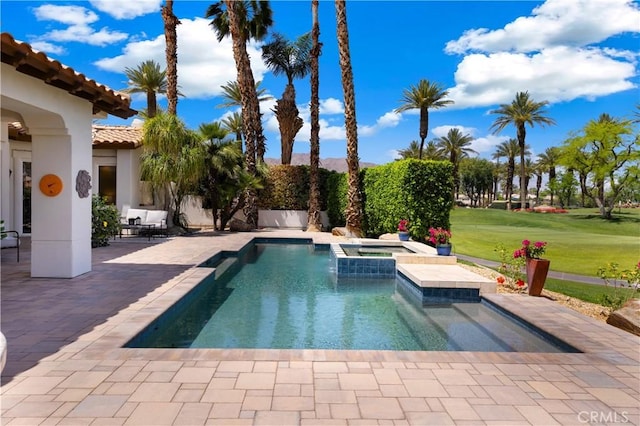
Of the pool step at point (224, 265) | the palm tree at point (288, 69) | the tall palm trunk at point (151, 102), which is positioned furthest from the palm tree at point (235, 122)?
the pool step at point (224, 265)

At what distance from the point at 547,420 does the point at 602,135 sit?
46365mm

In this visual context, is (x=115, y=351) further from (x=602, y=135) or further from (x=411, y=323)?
(x=602, y=135)

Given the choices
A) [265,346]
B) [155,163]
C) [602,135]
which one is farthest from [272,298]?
[602,135]

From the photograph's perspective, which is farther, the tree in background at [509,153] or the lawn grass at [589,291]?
the tree in background at [509,153]

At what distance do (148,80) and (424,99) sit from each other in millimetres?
23226

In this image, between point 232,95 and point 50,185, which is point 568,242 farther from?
point 232,95

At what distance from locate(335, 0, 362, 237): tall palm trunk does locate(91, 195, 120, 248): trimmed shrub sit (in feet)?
32.9

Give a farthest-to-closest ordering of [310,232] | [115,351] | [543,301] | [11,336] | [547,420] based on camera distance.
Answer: [310,232] → [543,301] → [11,336] → [115,351] → [547,420]

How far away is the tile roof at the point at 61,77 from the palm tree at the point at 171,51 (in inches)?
450

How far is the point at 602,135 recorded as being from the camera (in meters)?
40.2

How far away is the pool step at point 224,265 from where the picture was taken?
35.7 feet

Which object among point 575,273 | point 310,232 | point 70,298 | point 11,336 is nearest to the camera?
point 11,336

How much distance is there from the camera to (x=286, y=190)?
24797 mm

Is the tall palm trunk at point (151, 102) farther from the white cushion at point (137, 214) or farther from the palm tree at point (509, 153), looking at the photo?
the palm tree at point (509, 153)
